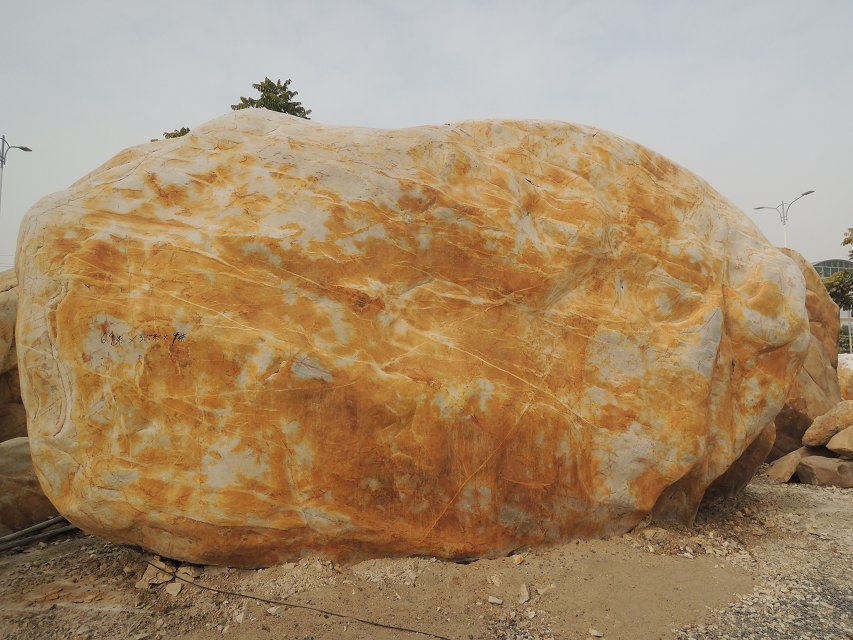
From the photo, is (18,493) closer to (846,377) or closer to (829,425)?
(829,425)

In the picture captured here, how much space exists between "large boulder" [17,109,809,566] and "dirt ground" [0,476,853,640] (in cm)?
17

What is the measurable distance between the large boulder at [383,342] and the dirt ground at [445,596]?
17 centimetres

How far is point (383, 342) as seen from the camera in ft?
12.3

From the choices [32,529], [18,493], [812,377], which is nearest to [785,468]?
[812,377]

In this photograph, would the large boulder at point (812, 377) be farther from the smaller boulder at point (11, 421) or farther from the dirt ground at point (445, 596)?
the smaller boulder at point (11, 421)

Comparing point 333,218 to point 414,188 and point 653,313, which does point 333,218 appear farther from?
point 653,313

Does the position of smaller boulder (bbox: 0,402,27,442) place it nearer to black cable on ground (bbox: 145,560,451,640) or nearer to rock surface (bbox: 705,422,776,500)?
black cable on ground (bbox: 145,560,451,640)

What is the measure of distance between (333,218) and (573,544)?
2.94 meters

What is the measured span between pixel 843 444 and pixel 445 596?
252 inches

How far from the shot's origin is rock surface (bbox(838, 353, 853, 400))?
41.2 ft

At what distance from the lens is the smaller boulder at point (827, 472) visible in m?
6.71

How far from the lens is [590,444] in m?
4.04

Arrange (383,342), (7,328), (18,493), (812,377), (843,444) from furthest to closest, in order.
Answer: (812,377) → (843,444) → (7,328) → (18,493) → (383,342)

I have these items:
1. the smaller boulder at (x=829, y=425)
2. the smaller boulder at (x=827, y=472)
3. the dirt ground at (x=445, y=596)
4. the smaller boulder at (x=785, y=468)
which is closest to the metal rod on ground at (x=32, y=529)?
the dirt ground at (x=445, y=596)
